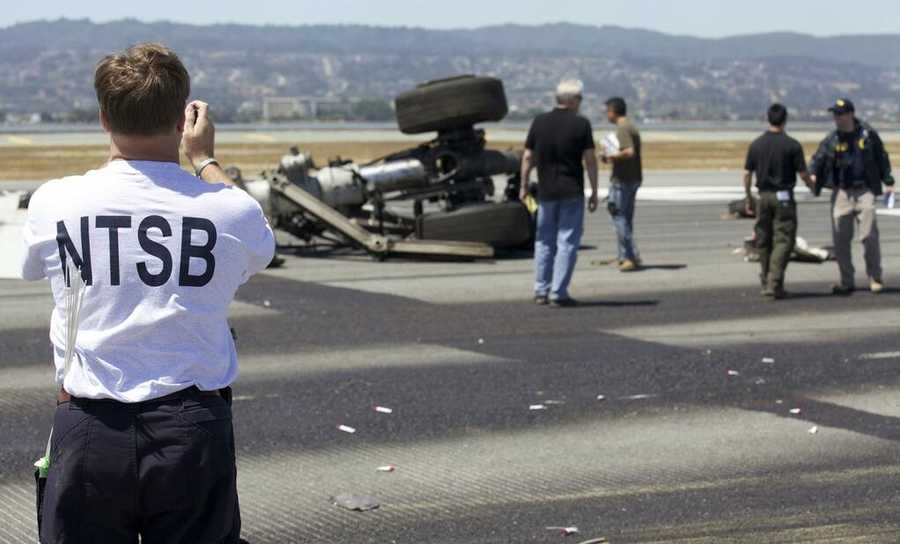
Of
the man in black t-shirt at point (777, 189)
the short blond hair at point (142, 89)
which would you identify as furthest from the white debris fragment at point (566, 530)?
the man in black t-shirt at point (777, 189)

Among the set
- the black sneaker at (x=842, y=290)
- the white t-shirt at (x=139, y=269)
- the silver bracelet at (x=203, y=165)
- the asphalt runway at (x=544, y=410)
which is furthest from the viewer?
the black sneaker at (x=842, y=290)

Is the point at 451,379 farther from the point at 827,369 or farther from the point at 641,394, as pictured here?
the point at 827,369

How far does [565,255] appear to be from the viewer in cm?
1277

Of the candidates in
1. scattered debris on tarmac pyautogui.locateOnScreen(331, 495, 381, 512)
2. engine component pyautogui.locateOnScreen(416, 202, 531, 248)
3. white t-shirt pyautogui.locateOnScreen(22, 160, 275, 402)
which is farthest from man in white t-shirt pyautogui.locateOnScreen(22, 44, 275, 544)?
engine component pyautogui.locateOnScreen(416, 202, 531, 248)

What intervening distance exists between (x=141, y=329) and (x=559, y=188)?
950 cm

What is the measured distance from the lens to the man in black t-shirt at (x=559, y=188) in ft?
42.2

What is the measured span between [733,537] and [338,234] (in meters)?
10.7

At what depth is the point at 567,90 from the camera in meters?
13.1

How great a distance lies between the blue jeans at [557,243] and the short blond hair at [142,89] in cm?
938

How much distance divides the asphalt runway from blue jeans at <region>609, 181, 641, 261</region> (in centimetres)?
85

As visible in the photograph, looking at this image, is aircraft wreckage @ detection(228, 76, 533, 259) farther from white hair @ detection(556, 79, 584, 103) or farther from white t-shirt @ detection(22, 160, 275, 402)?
white t-shirt @ detection(22, 160, 275, 402)

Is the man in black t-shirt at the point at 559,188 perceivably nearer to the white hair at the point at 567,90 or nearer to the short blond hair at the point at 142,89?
the white hair at the point at 567,90

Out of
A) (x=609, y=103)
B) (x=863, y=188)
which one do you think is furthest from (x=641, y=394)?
(x=609, y=103)

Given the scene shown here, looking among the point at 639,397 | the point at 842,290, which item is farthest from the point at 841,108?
the point at 639,397
